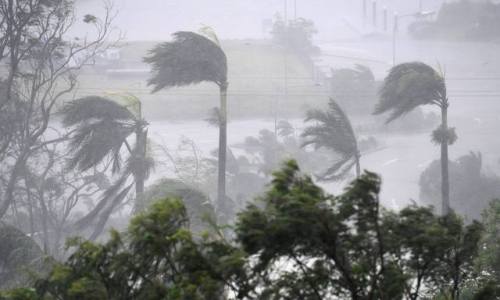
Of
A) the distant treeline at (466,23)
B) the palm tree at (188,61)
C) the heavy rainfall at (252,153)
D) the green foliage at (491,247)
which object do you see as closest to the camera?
the heavy rainfall at (252,153)

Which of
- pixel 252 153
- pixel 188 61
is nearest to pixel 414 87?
pixel 188 61

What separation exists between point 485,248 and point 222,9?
3196 centimetres

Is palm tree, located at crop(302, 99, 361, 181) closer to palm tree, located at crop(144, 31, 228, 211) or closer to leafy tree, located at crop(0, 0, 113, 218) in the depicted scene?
palm tree, located at crop(144, 31, 228, 211)

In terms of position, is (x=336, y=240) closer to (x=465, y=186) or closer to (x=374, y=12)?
(x=465, y=186)

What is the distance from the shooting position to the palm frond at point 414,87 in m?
14.0

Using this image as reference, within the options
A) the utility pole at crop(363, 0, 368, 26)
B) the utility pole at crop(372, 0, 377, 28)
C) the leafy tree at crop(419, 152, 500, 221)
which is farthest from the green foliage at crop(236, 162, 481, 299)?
the utility pole at crop(363, 0, 368, 26)

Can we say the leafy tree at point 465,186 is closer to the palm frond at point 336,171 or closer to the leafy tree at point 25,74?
the palm frond at point 336,171

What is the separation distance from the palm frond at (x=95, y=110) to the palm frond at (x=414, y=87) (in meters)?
5.04

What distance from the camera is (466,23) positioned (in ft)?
86.4

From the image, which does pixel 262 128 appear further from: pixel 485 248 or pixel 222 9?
pixel 222 9

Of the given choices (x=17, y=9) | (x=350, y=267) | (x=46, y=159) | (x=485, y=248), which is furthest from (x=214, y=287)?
(x=46, y=159)

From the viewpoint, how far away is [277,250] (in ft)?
16.4

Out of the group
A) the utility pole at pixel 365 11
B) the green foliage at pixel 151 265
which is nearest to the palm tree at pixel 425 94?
the green foliage at pixel 151 265

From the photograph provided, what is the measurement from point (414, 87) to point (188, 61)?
4263 millimetres
